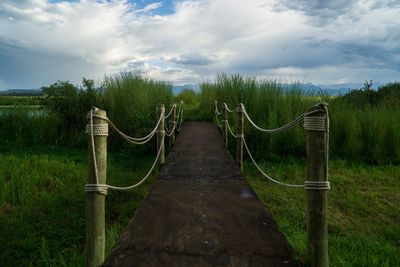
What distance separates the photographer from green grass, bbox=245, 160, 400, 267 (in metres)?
3.71

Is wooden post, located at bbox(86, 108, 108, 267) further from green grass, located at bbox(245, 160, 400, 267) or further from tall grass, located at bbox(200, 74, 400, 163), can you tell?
tall grass, located at bbox(200, 74, 400, 163)

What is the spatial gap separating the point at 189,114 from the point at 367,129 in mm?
8454

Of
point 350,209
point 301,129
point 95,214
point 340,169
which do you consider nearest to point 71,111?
point 301,129

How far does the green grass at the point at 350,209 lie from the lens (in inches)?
146

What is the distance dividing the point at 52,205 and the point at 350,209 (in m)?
4.50

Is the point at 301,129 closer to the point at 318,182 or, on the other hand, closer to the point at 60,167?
the point at 60,167

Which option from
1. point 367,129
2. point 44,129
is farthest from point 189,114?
point 367,129

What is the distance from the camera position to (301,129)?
9227 mm

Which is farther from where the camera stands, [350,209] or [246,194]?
[350,209]

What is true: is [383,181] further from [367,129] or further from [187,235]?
[187,235]

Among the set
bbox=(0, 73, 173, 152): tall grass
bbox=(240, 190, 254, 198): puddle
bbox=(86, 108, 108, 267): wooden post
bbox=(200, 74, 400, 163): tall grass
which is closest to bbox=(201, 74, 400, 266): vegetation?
bbox=(200, 74, 400, 163): tall grass

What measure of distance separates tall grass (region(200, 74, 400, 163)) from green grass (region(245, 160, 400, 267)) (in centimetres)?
68

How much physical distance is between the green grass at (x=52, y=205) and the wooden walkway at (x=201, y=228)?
70 cm

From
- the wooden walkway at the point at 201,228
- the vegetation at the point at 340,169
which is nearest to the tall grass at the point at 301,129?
the vegetation at the point at 340,169
